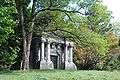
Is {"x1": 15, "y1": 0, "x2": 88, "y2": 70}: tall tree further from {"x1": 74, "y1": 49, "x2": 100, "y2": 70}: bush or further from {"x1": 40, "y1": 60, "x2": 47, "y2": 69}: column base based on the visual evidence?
{"x1": 74, "y1": 49, "x2": 100, "y2": 70}: bush

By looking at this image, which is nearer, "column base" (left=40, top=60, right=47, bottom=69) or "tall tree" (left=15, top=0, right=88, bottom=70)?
"tall tree" (left=15, top=0, right=88, bottom=70)

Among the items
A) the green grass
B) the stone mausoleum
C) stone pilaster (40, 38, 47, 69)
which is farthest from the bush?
the green grass

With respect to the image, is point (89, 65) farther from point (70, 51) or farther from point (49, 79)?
point (49, 79)

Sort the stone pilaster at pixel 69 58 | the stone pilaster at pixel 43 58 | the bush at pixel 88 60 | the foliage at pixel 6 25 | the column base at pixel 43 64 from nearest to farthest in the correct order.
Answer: the foliage at pixel 6 25, the column base at pixel 43 64, the stone pilaster at pixel 43 58, the stone pilaster at pixel 69 58, the bush at pixel 88 60

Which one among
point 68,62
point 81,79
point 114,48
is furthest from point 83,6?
point 114,48

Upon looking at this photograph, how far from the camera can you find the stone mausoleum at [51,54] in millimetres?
56281

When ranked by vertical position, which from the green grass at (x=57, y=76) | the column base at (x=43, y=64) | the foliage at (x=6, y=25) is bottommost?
the green grass at (x=57, y=76)

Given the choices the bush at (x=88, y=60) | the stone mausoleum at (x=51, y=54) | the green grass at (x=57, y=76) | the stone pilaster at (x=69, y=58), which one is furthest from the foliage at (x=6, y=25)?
the bush at (x=88, y=60)

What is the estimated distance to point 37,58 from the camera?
5666 centimetres

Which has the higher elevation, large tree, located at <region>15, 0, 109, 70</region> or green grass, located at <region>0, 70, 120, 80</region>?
large tree, located at <region>15, 0, 109, 70</region>

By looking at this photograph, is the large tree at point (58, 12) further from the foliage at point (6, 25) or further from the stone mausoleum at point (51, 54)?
the stone mausoleum at point (51, 54)

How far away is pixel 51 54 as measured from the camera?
61.3 meters

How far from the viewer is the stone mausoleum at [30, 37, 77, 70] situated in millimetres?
56281

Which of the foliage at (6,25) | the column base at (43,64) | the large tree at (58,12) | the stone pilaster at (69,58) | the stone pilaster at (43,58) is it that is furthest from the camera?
the stone pilaster at (69,58)
